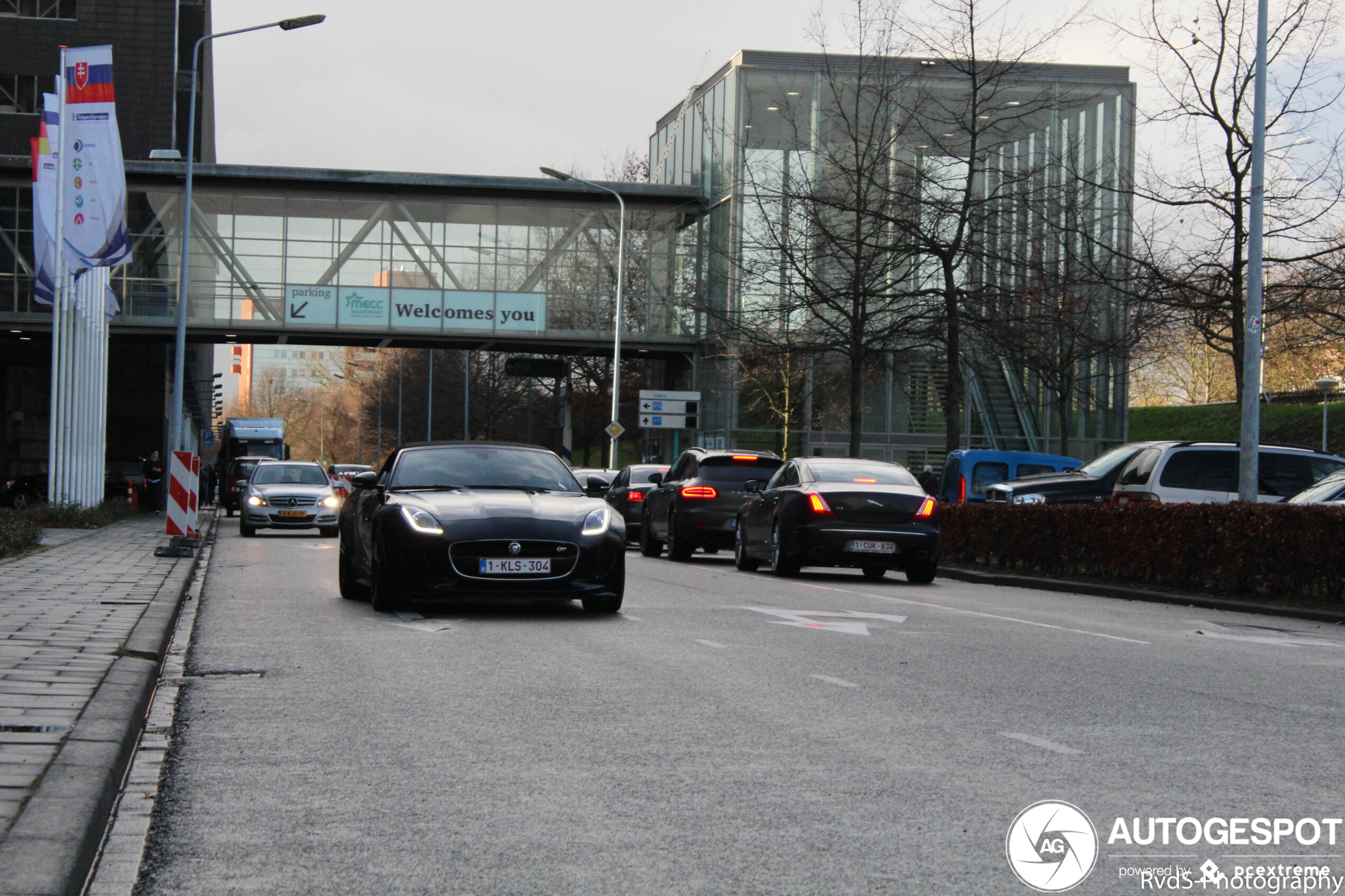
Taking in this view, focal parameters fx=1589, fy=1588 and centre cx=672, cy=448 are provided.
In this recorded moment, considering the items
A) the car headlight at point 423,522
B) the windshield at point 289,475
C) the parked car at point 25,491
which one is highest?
the car headlight at point 423,522

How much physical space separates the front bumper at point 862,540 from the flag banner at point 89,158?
45.9 feet

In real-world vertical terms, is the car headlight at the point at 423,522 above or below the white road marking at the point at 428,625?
above

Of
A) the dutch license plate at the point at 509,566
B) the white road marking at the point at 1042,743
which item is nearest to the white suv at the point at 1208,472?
the dutch license plate at the point at 509,566

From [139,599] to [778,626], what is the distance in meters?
5.07

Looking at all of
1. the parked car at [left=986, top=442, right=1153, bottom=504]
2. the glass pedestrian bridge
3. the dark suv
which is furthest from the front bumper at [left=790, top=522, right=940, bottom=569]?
the glass pedestrian bridge

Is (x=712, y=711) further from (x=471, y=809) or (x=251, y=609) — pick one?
(x=251, y=609)

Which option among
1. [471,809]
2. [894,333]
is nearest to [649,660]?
[471,809]

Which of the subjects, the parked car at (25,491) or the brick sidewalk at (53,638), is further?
the parked car at (25,491)

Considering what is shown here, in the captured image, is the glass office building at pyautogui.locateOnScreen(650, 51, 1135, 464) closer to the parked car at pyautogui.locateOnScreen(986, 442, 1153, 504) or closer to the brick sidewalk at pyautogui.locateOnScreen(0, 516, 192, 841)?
the parked car at pyautogui.locateOnScreen(986, 442, 1153, 504)

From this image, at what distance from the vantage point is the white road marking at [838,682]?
27.8 feet

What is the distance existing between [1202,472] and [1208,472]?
0.34 feet

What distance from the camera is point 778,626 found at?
12.0m

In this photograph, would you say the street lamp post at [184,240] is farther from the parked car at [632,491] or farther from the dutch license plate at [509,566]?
the dutch license plate at [509,566]

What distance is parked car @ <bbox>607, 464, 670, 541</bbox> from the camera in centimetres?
2906
